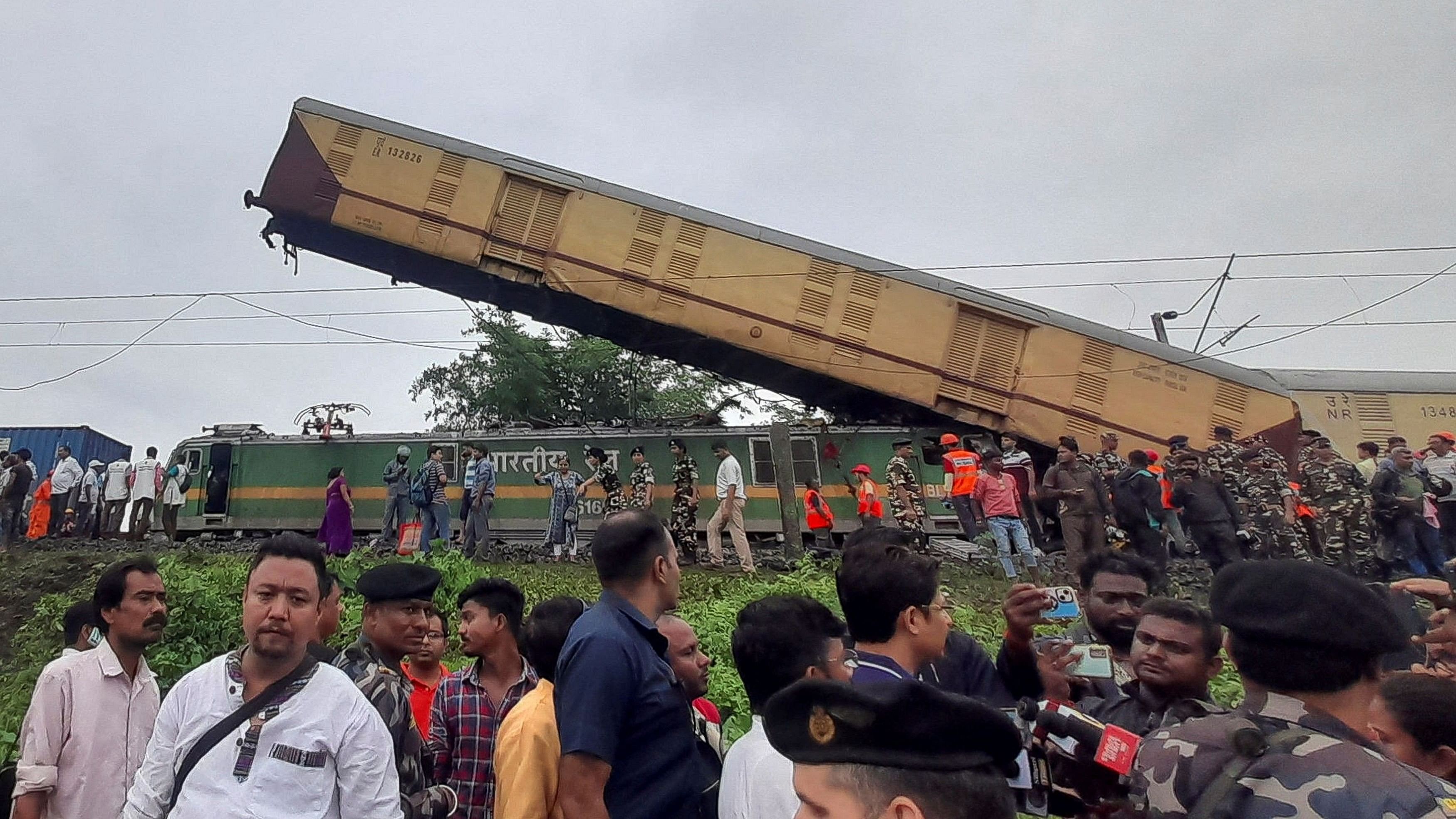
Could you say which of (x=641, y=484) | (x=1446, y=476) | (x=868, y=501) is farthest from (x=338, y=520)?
(x=1446, y=476)

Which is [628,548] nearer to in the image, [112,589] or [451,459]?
[112,589]

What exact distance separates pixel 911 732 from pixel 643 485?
1081cm

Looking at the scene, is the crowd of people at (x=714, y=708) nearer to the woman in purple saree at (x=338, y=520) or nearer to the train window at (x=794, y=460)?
the woman in purple saree at (x=338, y=520)

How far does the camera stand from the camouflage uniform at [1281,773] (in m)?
1.46

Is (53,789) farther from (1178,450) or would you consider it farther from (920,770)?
(1178,450)

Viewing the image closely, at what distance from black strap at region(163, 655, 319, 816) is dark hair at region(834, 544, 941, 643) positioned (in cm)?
153

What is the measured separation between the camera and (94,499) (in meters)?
14.4

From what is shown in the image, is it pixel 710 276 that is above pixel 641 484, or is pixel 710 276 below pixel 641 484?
above

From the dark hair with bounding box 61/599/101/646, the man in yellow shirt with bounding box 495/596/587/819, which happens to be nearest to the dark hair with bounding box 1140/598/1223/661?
the man in yellow shirt with bounding box 495/596/587/819

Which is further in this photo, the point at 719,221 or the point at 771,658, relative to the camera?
the point at 719,221

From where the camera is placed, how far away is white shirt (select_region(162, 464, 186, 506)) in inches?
564

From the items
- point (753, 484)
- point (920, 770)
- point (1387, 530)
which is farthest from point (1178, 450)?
point (920, 770)

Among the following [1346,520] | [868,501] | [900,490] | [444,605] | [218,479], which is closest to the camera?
[444,605]

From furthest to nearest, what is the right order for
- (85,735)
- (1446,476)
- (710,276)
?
(710,276) → (1446,476) → (85,735)
